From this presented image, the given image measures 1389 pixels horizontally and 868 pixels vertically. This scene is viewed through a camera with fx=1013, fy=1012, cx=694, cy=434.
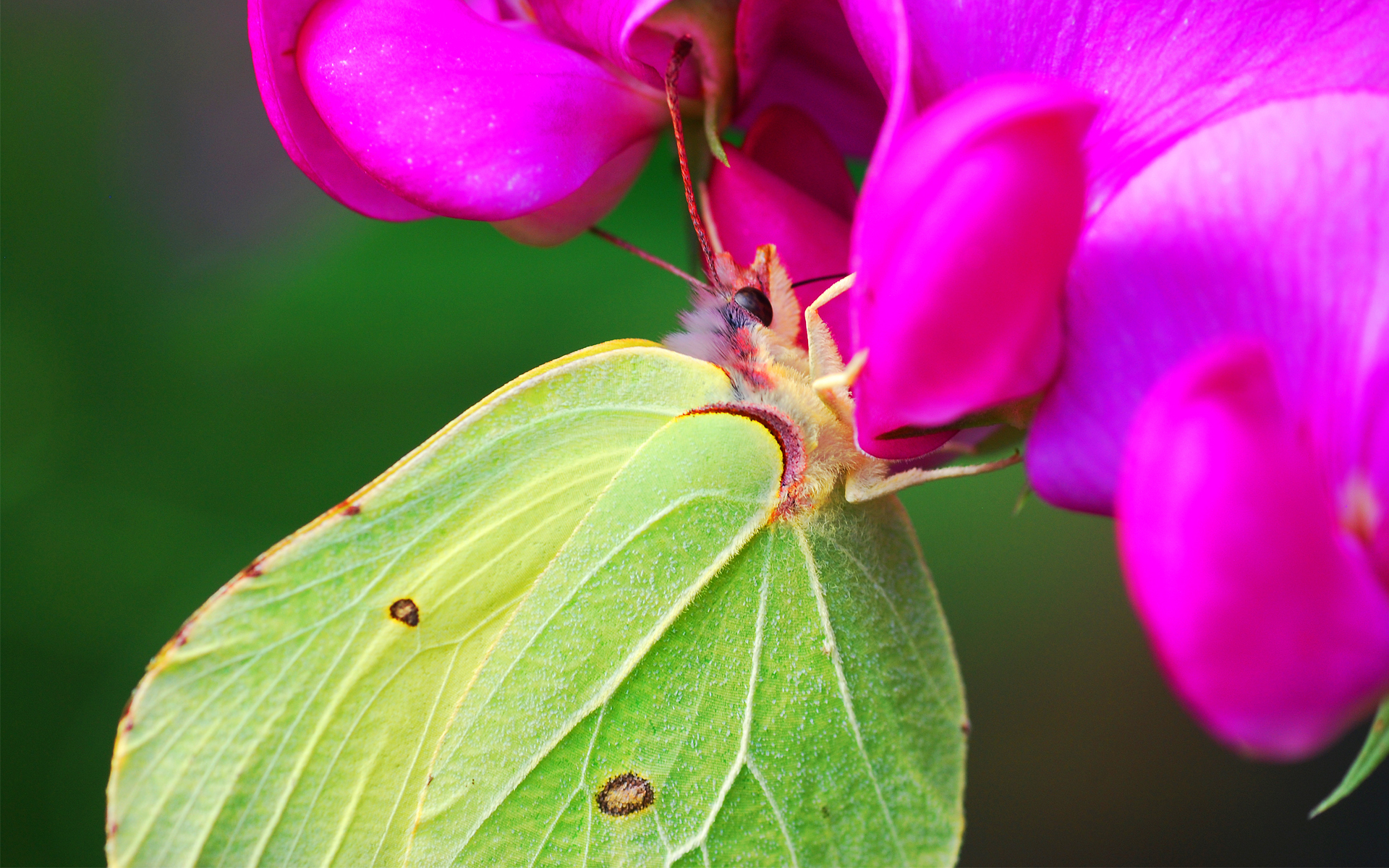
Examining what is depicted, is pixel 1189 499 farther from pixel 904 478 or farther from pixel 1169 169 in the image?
pixel 904 478

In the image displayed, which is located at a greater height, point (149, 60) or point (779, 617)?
point (149, 60)

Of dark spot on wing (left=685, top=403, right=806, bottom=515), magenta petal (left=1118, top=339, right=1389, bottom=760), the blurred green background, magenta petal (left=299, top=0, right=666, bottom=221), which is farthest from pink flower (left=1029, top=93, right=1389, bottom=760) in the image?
the blurred green background


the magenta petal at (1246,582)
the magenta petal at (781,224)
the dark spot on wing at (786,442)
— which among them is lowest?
the dark spot on wing at (786,442)

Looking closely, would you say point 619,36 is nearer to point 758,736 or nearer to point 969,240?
point 969,240

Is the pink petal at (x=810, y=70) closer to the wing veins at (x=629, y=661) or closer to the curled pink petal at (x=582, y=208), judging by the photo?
the curled pink petal at (x=582, y=208)

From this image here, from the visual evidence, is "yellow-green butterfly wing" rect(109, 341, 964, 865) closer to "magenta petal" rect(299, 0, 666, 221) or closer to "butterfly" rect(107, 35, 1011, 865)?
"butterfly" rect(107, 35, 1011, 865)

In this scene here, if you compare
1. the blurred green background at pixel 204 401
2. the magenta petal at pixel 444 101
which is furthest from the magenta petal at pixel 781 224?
the blurred green background at pixel 204 401

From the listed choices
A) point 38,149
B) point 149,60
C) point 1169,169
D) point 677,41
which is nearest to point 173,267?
point 38,149

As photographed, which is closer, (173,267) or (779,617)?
(779,617)
